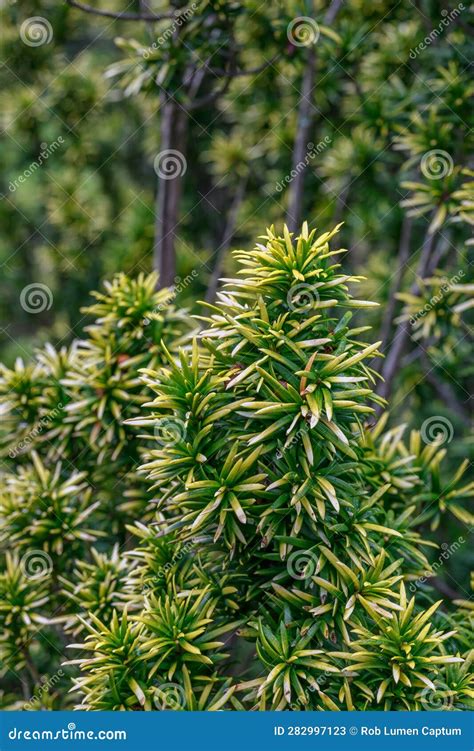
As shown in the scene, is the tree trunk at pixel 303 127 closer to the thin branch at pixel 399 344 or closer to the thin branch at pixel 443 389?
the thin branch at pixel 399 344

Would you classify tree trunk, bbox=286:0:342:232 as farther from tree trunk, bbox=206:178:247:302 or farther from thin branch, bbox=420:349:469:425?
thin branch, bbox=420:349:469:425

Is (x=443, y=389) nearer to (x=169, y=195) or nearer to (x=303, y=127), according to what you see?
(x=303, y=127)

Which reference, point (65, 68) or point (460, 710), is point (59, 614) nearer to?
point (460, 710)

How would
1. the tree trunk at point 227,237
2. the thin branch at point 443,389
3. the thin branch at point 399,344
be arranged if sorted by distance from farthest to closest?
the tree trunk at point 227,237
the thin branch at point 443,389
the thin branch at point 399,344

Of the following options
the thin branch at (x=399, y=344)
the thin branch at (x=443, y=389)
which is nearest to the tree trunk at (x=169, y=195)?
the thin branch at (x=399, y=344)

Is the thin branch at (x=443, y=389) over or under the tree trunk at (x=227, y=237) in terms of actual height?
under

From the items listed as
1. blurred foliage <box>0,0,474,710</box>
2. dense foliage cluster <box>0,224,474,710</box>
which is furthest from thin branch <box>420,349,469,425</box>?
dense foliage cluster <box>0,224,474,710</box>

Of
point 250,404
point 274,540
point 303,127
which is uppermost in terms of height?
point 303,127

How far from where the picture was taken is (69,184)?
11.4ft

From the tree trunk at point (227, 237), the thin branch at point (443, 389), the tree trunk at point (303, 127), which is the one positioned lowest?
the thin branch at point (443, 389)

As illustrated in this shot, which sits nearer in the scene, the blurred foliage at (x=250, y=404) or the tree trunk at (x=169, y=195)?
the blurred foliage at (x=250, y=404)

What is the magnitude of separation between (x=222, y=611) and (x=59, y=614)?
2.29 feet

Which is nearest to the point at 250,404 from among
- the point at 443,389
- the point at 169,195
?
the point at 169,195

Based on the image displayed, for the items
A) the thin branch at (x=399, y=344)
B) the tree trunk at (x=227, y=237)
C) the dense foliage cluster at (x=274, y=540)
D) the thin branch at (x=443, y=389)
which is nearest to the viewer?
the dense foliage cluster at (x=274, y=540)
